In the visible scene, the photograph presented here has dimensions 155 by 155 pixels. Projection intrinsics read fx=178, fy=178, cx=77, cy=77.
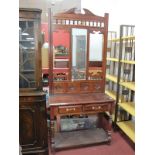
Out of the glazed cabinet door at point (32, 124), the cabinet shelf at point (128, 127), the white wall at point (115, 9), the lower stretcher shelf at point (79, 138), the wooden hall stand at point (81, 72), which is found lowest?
the lower stretcher shelf at point (79, 138)

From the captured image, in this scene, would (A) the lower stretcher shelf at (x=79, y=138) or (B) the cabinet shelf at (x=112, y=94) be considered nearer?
(A) the lower stretcher shelf at (x=79, y=138)

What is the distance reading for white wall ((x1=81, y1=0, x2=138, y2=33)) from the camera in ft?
9.83

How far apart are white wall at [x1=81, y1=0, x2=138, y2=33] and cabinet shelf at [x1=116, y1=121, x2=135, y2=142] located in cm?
166

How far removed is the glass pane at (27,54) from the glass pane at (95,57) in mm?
946

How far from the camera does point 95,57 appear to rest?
2811 millimetres

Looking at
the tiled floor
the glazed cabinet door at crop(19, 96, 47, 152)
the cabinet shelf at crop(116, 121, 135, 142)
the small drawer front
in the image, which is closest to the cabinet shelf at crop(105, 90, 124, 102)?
the cabinet shelf at crop(116, 121, 135, 142)

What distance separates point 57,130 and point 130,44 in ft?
6.20

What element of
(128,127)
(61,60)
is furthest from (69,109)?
(128,127)

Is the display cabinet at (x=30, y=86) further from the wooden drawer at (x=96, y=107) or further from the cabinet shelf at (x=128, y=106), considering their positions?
the cabinet shelf at (x=128, y=106)

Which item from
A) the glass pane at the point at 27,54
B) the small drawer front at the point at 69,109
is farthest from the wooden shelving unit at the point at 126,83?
the glass pane at the point at 27,54

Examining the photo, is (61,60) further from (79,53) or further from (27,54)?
(27,54)

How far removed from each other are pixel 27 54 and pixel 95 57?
1081 millimetres

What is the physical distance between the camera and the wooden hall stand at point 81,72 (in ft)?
8.38

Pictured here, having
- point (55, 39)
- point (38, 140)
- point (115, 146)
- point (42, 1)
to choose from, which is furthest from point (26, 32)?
point (42, 1)
